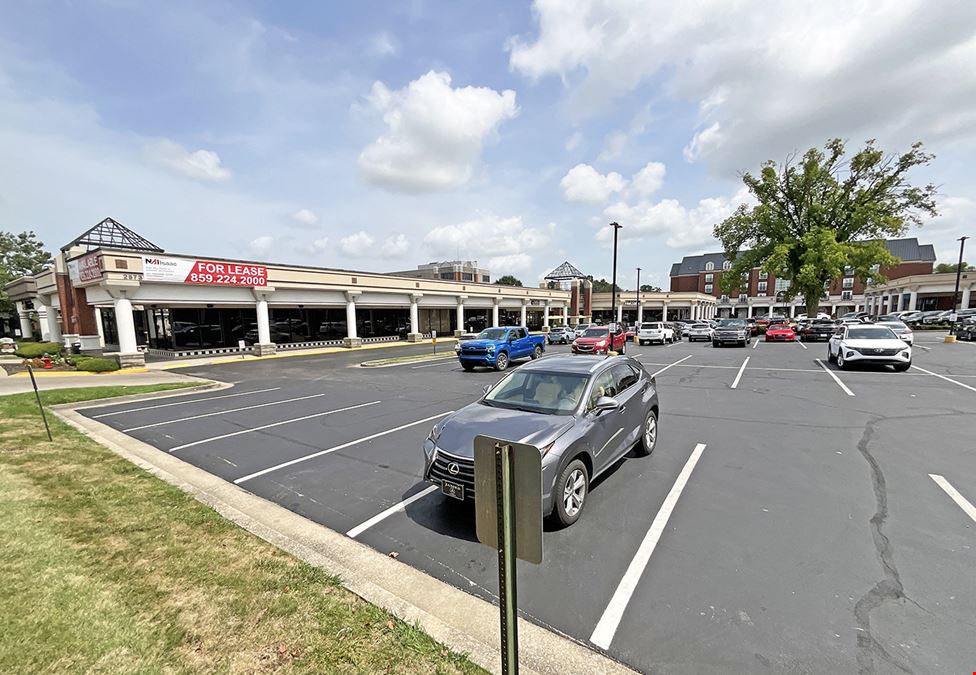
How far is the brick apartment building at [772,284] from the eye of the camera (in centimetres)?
7794

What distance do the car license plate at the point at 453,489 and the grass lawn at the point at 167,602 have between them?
1.26 meters

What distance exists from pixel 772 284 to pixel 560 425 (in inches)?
3953

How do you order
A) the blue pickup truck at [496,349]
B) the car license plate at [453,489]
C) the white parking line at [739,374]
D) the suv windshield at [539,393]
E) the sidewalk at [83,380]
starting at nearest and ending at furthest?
1. the car license plate at [453,489]
2. the suv windshield at [539,393]
3. the white parking line at [739,374]
4. the sidewalk at [83,380]
5. the blue pickup truck at [496,349]

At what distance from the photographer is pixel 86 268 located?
65.3 feet

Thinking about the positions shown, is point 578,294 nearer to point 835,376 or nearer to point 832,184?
point 832,184

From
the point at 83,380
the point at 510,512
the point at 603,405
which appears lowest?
the point at 83,380

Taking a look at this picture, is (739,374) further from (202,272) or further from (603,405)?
(202,272)

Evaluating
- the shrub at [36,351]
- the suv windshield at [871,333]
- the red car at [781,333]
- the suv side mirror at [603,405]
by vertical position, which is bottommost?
the red car at [781,333]

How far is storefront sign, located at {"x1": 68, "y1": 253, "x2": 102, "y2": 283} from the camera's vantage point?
18.5 meters

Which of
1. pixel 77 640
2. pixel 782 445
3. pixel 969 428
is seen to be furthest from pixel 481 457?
pixel 969 428

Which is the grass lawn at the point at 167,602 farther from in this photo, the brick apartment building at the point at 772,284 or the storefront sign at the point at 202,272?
the brick apartment building at the point at 772,284

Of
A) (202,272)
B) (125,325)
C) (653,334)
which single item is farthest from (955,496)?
(125,325)

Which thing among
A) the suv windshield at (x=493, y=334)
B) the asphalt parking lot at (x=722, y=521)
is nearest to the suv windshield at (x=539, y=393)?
the asphalt parking lot at (x=722, y=521)

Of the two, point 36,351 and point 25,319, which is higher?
point 25,319
